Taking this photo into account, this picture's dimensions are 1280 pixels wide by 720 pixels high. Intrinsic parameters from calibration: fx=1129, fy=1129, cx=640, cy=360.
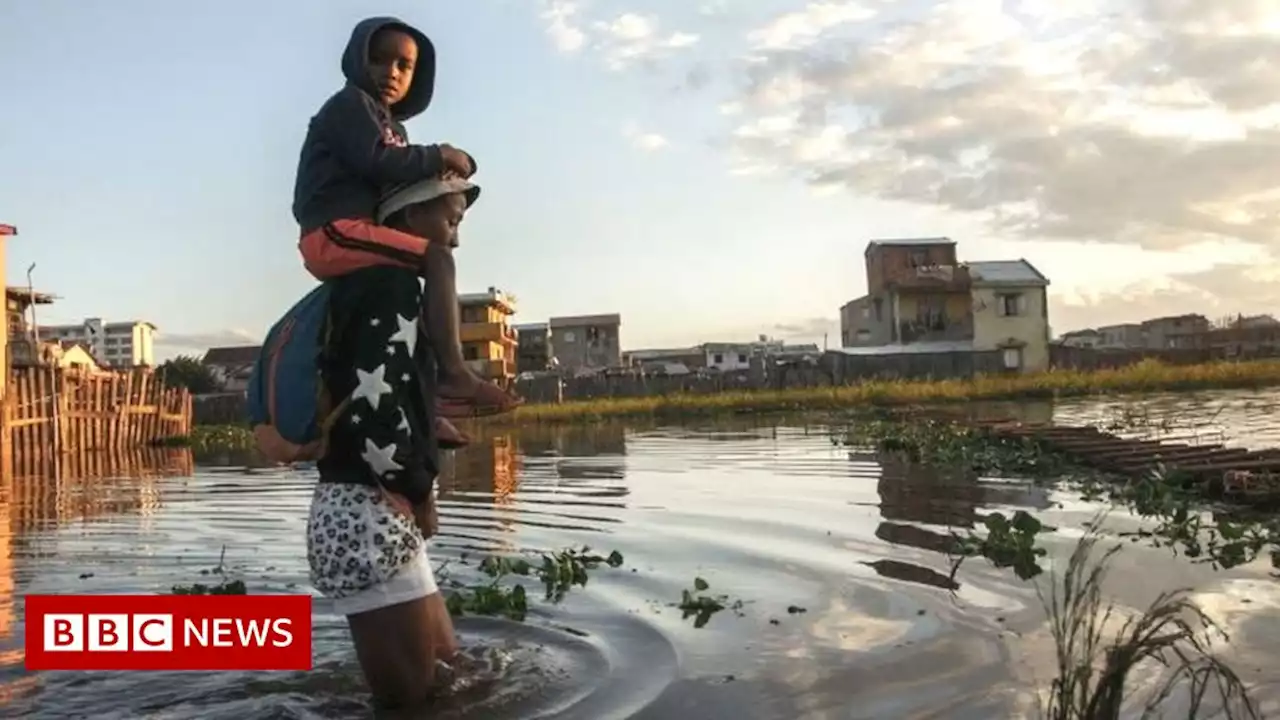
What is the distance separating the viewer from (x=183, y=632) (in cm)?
409

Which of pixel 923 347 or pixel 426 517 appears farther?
pixel 923 347

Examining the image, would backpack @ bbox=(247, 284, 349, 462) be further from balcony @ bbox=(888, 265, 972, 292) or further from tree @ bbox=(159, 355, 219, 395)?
tree @ bbox=(159, 355, 219, 395)

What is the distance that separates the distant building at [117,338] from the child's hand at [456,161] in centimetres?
7679

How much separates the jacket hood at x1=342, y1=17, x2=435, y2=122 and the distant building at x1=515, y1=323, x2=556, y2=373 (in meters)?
80.2

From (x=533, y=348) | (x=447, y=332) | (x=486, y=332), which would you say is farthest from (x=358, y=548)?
(x=533, y=348)

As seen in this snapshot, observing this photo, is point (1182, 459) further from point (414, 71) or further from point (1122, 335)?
point (1122, 335)

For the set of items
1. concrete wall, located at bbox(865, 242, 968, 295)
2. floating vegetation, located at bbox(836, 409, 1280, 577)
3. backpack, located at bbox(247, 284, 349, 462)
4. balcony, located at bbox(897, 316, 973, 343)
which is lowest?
floating vegetation, located at bbox(836, 409, 1280, 577)

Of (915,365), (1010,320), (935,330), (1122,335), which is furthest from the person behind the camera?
(1122,335)

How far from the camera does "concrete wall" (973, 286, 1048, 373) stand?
55.6m

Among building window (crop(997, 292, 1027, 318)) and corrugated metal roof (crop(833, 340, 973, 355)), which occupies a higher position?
building window (crop(997, 292, 1027, 318))

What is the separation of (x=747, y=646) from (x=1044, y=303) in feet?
182

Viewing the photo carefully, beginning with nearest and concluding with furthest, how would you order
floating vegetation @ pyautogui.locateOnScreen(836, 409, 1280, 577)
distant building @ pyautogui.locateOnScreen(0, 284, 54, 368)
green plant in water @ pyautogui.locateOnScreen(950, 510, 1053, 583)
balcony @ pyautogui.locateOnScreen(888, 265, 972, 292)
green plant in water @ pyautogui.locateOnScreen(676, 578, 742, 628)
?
green plant in water @ pyautogui.locateOnScreen(676, 578, 742, 628)
green plant in water @ pyautogui.locateOnScreen(950, 510, 1053, 583)
floating vegetation @ pyautogui.locateOnScreen(836, 409, 1280, 577)
distant building @ pyautogui.locateOnScreen(0, 284, 54, 368)
balcony @ pyautogui.locateOnScreen(888, 265, 972, 292)

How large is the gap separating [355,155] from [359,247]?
266 mm

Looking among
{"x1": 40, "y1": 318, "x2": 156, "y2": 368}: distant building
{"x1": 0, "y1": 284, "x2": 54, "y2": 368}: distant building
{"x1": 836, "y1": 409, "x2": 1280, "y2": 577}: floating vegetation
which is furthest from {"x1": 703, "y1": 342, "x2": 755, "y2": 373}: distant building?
{"x1": 836, "y1": 409, "x2": 1280, "y2": 577}: floating vegetation
